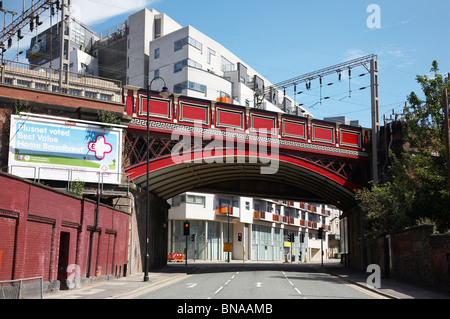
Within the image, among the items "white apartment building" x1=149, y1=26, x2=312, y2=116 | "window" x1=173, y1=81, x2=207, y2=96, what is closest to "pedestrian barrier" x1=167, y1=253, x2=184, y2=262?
"white apartment building" x1=149, y1=26, x2=312, y2=116

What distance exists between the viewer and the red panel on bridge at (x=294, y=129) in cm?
4438

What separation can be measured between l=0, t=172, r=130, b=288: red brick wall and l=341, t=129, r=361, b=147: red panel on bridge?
23485mm

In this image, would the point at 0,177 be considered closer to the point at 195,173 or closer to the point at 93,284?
the point at 93,284

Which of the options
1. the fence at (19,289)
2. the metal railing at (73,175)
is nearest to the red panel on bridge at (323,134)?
the metal railing at (73,175)

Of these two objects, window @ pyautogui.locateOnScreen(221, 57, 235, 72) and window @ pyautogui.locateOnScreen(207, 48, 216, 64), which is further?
window @ pyautogui.locateOnScreen(221, 57, 235, 72)

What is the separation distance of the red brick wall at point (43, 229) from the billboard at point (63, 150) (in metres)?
3.70

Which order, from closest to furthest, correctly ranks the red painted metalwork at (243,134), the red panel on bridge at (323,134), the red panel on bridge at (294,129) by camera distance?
the red painted metalwork at (243,134) < the red panel on bridge at (294,129) < the red panel on bridge at (323,134)

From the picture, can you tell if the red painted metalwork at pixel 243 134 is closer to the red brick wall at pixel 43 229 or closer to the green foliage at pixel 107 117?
the green foliage at pixel 107 117

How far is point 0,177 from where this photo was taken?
18.7 m

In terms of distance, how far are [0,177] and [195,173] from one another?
2811 cm

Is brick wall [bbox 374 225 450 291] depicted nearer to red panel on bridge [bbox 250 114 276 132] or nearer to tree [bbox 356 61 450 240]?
tree [bbox 356 61 450 240]

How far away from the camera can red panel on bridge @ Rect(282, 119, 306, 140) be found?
44.4 m
